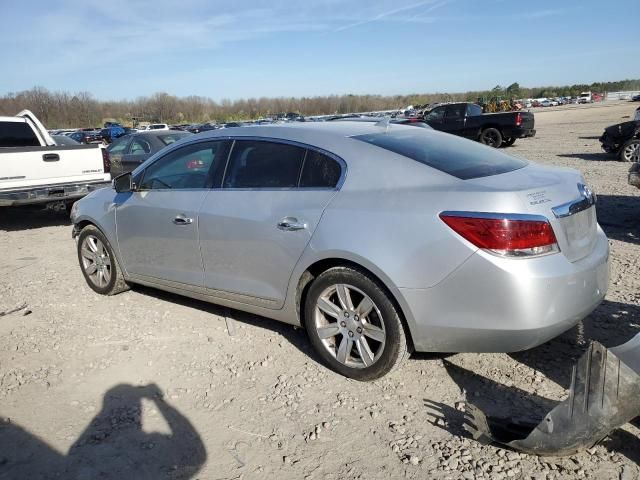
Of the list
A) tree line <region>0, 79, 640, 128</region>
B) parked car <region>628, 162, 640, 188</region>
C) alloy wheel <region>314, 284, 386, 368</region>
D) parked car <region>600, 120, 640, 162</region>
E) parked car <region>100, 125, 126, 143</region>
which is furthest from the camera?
tree line <region>0, 79, 640, 128</region>

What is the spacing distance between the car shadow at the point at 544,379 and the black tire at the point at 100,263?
3.17 meters

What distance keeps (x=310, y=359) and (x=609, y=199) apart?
725 cm

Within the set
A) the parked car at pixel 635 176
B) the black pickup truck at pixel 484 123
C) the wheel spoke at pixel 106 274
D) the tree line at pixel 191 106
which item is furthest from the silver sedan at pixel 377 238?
the tree line at pixel 191 106

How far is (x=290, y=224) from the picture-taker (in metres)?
3.58

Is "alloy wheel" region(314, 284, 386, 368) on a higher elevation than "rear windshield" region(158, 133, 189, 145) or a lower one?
lower

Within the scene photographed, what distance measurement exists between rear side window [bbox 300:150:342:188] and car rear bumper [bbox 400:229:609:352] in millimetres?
913

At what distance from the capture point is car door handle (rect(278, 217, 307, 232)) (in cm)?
353

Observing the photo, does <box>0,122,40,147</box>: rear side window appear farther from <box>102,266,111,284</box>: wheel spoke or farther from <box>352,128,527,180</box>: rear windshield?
<box>352,128,527,180</box>: rear windshield

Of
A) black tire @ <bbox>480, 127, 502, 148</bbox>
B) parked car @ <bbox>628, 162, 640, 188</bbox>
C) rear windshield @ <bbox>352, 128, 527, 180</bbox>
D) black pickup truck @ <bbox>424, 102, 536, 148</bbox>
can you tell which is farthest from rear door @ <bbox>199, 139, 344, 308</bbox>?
black tire @ <bbox>480, 127, 502, 148</bbox>

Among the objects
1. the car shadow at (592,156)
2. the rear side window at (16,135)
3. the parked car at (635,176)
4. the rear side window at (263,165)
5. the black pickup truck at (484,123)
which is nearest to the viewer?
the rear side window at (263,165)

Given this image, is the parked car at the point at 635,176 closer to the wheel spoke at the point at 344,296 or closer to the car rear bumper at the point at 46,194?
the wheel spoke at the point at 344,296

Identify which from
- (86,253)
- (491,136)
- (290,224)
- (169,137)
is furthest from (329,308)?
(491,136)

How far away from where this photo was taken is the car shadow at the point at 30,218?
947 centimetres

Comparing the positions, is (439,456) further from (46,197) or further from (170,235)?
(46,197)
